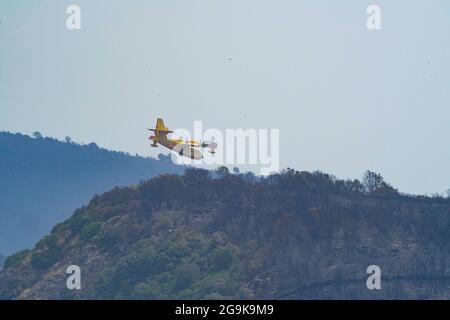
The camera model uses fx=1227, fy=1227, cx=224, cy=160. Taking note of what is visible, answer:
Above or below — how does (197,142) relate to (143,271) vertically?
above

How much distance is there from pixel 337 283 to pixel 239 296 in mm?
15580

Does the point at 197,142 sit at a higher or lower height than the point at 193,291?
higher

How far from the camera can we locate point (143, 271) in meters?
198

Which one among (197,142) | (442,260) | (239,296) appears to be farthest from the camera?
(442,260)

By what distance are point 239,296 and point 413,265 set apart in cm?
2875

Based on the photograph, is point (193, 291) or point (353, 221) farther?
point (353, 221)
